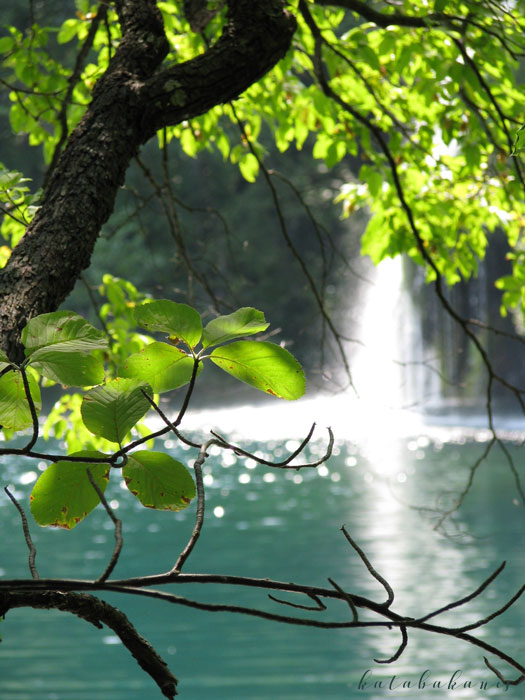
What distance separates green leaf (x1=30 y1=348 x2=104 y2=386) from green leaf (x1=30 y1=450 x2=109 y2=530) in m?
0.05

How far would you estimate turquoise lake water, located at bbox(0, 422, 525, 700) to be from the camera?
5.73 m

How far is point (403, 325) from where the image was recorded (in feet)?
91.6

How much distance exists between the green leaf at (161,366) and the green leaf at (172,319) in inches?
1.2

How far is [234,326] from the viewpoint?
1.83 ft

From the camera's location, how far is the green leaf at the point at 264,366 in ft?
1.90

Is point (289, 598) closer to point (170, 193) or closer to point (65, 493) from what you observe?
point (170, 193)

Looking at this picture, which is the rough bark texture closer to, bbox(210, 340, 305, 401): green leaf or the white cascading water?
bbox(210, 340, 305, 401): green leaf

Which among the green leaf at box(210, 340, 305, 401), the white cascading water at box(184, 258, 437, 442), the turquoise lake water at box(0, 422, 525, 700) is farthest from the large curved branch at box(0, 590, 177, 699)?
the white cascading water at box(184, 258, 437, 442)

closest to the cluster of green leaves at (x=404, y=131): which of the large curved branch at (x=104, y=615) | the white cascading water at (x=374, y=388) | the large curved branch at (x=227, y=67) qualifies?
the large curved branch at (x=227, y=67)

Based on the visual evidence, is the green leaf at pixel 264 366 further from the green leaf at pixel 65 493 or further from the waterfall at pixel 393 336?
the waterfall at pixel 393 336

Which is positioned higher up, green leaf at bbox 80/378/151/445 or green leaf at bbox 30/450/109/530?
green leaf at bbox 80/378/151/445

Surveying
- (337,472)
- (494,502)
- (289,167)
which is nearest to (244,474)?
(337,472)

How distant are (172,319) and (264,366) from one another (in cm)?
7

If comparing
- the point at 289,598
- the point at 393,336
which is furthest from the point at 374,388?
the point at 289,598
